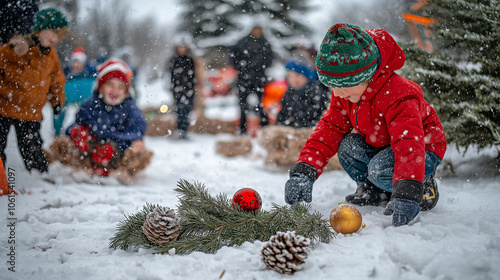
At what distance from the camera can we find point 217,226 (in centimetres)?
179

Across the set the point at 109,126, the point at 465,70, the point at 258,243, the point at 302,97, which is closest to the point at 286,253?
the point at 258,243

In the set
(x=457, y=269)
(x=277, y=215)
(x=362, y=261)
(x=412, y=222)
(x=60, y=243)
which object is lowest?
(x=412, y=222)

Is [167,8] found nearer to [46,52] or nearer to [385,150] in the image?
[46,52]

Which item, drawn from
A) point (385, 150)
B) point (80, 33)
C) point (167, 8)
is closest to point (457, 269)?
point (385, 150)

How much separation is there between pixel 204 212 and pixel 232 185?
1.74m

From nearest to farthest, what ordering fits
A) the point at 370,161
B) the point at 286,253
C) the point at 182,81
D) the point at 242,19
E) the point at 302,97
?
the point at 286,253, the point at 370,161, the point at 302,97, the point at 182,81, the point at 242,19

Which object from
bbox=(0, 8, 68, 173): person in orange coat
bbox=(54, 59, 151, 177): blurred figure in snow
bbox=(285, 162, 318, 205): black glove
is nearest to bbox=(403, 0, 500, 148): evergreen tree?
bbox=(285, 162, 318, 205): black glove

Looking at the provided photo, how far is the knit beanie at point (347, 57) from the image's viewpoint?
1863 mm

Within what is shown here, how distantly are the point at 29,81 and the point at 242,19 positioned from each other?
386 inches

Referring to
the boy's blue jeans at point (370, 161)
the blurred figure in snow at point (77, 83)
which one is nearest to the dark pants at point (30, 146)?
the blurred figure in snow at point (77, 83)

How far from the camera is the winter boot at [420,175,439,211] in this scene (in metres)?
2.17

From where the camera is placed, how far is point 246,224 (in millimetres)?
1788

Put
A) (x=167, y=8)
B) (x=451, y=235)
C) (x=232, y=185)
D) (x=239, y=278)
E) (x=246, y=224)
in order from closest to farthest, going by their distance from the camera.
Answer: (x=239, y=278), (x=451, y=235), (x=246, y=224), (x=232, y=185), (x=167, y=8)

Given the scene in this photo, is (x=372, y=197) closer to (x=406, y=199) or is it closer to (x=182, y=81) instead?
(x=406, y=199)
